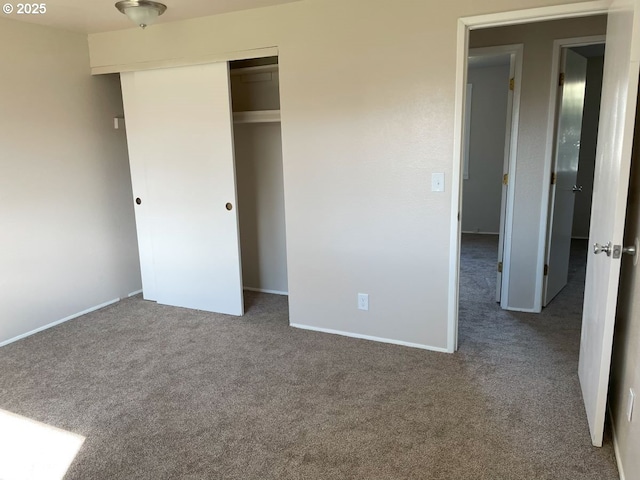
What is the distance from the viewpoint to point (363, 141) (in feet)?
10.1

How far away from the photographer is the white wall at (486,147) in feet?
22.0

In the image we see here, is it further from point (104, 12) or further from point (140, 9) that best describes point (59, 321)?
point (140, 9)

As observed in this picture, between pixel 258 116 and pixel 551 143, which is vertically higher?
pixel 258 116

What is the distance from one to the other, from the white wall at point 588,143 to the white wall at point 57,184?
5.67 m

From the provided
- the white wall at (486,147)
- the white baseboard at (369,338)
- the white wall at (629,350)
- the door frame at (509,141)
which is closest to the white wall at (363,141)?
the white baseboard at (369,338)

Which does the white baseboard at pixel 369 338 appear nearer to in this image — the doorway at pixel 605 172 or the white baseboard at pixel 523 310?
the doorway at pixel 605 172

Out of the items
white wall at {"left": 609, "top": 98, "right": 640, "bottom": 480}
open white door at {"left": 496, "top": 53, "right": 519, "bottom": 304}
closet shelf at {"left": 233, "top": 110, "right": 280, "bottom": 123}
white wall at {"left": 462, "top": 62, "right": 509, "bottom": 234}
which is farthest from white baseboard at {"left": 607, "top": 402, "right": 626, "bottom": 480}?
white wall at {"left": 462, "top": 62, "right": 509, "bottom": 234}

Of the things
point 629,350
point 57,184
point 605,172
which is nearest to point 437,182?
point 605,172

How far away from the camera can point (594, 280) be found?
2.32 meters

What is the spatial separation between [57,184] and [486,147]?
224 inches

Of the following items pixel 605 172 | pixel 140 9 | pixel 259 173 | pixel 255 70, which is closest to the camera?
pixel 605 172

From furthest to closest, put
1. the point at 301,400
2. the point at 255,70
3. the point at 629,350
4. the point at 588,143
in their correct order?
the point at 588,143, the point at 255,70, the point at 301,400, the point at 629,350

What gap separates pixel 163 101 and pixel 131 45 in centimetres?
50

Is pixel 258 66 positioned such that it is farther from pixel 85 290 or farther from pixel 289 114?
pixel 85 290
